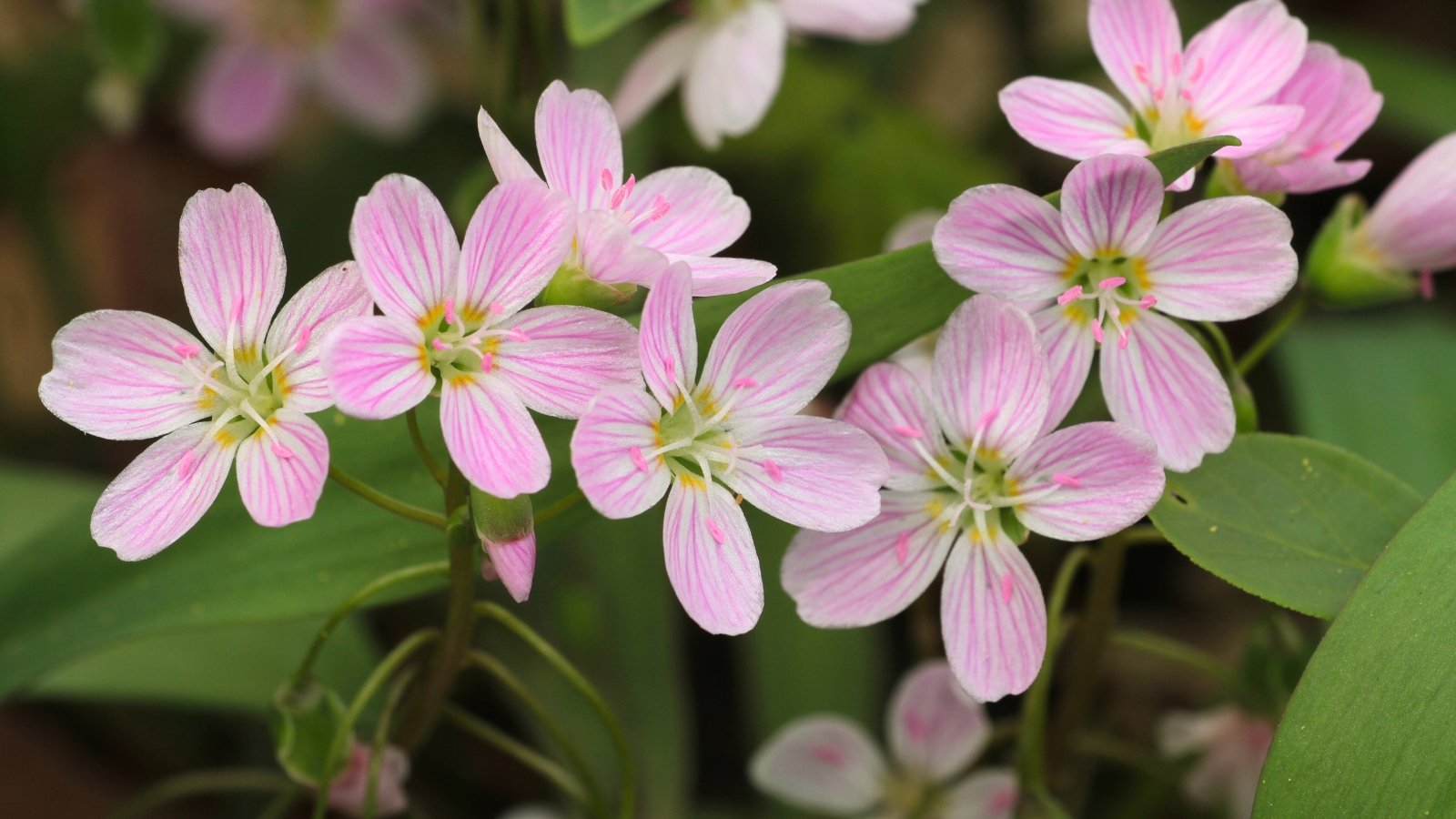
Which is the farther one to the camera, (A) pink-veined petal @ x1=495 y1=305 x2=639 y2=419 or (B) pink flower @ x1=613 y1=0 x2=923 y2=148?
(B) pink flower @ x1=613 y1=0 x2=923 y2=148

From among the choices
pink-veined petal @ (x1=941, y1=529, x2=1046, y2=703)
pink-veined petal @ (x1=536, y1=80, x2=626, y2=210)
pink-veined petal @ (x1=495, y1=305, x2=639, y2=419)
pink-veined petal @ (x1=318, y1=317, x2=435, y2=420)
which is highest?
pink-veined petal @ (x1=536, y1=80, x2=626, y2=210)

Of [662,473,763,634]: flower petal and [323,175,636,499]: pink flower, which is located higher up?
[323,175,636,499]: pink flower

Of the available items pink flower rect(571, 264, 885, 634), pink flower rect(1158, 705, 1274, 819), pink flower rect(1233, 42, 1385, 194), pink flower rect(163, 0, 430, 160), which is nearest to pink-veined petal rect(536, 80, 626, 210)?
pink flower rect(571, 264, 885, 634)

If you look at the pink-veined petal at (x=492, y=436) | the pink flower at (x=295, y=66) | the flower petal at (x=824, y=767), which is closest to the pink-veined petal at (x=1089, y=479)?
the pink-veined petal at (x=492, y=436)

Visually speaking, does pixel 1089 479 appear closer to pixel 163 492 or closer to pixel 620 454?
pixel 620 454

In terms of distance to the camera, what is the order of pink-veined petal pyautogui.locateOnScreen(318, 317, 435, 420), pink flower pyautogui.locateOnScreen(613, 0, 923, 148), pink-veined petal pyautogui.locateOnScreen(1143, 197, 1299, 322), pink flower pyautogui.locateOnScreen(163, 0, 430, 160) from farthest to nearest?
1. pink flower pyautogui.locateOnScreen(163, 0, 430, 160)
2. pink flower pyautogui.locateOnScreen(613, 0, 923, 148)
3. pink-veined petal pyautogui.locateOnScreen(1143, 197, 1299, 322)
4. pink-veined petal pyautogui.locateOnScreen(318, 317, 435, 420)

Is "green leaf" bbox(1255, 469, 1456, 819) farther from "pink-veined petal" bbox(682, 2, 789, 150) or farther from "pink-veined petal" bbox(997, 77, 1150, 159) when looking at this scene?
"pink-veined petal" bbox(682, 2, 789, 150)

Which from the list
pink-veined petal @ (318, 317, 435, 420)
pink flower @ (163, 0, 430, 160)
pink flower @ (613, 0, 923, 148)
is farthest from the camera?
pink flower @ (163, 0, 430, 160)
